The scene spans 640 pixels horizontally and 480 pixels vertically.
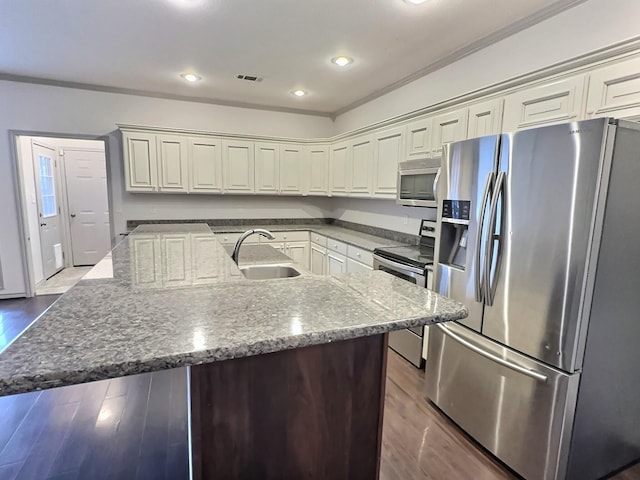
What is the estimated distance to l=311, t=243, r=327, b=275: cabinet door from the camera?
4527mm

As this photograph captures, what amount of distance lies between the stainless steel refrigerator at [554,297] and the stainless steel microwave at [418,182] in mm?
770

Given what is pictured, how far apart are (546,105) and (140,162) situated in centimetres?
→ 420

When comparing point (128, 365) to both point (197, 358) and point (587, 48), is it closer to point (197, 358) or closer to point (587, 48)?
point (197, 358)

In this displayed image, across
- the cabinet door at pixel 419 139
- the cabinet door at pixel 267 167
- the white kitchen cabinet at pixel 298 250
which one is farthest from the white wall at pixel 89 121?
the cabinet door at pixel 419 139

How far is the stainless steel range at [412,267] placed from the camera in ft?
8.73

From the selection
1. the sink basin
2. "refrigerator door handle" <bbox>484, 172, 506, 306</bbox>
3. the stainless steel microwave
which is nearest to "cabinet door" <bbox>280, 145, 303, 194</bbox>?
the stainless steel microwave

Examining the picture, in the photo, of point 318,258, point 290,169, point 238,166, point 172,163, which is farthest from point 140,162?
point 318,258

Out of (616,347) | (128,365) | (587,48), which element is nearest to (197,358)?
(128,365)

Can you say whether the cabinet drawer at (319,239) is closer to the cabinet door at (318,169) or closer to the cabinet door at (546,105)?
the cabinet door at (318,169)

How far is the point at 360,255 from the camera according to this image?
11.9 feet

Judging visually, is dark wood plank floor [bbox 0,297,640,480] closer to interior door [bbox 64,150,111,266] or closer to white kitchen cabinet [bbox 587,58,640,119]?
white kitchen cabinet [bbox 587,58,640,119]

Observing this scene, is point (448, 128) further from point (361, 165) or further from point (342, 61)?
point (361, 165)

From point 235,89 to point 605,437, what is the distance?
15.2 ft

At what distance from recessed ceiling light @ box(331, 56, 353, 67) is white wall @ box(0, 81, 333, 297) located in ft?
6.59
